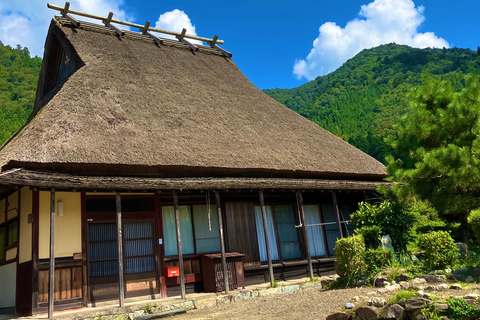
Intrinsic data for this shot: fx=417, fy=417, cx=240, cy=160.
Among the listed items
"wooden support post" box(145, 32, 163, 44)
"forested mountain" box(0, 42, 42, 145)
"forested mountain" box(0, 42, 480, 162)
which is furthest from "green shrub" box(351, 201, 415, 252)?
"forested mountain" box(0, 42, 480, 162)

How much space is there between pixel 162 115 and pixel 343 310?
321 inches

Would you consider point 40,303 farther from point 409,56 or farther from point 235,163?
point 409,56

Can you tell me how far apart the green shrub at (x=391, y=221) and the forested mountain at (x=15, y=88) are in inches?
1102

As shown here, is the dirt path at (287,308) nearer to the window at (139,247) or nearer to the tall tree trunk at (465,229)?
the window at (139,247)

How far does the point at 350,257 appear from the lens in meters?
9.54

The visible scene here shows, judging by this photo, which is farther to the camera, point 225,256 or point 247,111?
point 247,111

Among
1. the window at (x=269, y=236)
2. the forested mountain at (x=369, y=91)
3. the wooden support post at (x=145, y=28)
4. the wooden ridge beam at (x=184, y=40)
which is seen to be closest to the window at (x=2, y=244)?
the window at (x=269, y=236)

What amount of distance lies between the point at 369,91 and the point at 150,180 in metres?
58.5

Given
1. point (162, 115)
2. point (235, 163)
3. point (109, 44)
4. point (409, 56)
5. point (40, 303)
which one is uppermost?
point (409, 56)

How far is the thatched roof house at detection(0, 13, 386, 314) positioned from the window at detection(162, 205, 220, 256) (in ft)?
0.10

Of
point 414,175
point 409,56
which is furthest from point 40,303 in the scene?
point 409,56

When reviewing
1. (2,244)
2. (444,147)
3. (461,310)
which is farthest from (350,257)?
(2,244)

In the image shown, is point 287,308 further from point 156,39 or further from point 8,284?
point 156,39

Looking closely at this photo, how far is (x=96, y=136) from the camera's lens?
10398mm
